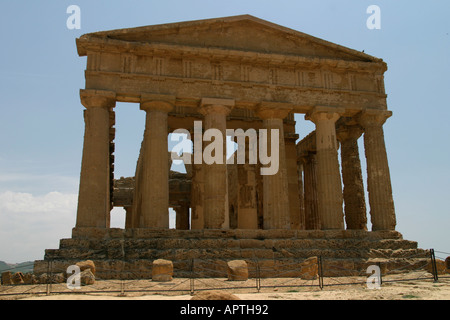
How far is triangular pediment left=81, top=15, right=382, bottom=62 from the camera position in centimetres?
1878

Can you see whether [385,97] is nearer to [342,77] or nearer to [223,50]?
[342,77]

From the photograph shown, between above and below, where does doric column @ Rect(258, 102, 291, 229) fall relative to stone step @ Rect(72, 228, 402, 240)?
above

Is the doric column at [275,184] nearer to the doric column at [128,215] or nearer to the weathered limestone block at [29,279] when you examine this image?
the weathered limestone block at [29,279]

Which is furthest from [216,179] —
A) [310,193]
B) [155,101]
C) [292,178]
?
[310,193]

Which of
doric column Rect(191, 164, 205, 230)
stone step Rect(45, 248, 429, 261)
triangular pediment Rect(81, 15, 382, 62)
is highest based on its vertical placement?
triangular pediment Rect(81, 15, 382, 62)

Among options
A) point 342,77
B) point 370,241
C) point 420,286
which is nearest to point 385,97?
point 342,77

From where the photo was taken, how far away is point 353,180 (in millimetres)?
23406

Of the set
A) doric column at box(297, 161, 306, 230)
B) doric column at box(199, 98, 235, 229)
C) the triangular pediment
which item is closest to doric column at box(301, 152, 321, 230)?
doric column at box(297, 161, 306, 230)

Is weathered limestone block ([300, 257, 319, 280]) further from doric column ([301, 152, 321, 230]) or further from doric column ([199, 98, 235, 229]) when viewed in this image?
doric column ([301, 152, 321, 230])

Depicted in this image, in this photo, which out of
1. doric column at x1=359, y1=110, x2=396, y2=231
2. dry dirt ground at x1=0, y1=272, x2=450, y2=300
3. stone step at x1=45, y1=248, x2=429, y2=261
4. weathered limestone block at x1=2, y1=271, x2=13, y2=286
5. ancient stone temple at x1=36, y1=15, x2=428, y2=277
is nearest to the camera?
dry dirt ground at x1=0, y1=272, x2=450, y2=300

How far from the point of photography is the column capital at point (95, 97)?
698 inches

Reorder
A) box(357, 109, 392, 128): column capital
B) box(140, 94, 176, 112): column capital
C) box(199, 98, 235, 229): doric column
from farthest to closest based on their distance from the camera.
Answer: box(357, 109, 392, 128): column capital → box(140, 94, 176, 112): column capital → box(199, 98, 235, 229): doric column

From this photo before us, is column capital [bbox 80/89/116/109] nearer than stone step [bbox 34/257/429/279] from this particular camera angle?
No

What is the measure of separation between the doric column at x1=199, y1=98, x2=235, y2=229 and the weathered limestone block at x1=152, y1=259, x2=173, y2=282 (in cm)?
492
